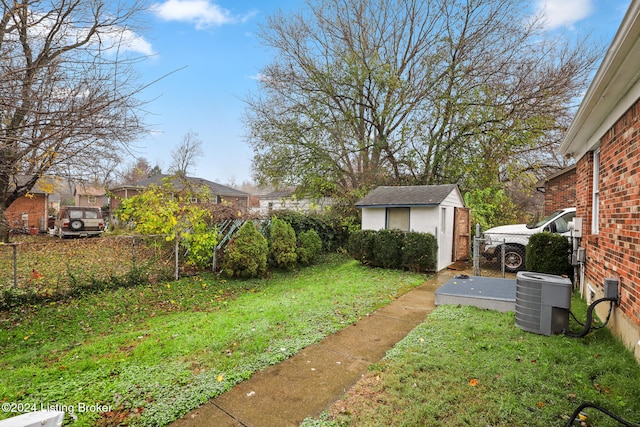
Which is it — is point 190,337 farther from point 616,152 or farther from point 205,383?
point 616,152

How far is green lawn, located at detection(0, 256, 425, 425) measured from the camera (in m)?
2.91

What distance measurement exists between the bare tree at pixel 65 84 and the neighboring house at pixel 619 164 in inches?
179

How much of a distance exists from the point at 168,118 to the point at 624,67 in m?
4.82

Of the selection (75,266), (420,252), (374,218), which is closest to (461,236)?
(420,252)

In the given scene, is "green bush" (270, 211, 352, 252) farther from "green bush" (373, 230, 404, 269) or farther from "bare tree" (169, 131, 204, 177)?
"bare tree" (169, 131, 204, 177)

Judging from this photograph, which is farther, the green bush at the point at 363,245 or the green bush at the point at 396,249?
the green bush at the point at 363,245

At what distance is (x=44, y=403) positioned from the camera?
281 centimetres

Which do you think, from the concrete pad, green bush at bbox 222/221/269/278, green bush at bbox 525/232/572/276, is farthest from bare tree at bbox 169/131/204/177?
green bush at bbox 525/232/572/276

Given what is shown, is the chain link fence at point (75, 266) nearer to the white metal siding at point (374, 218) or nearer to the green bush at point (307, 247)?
the green bush at point (307, 247)

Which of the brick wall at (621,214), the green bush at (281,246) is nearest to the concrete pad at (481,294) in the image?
the brick wall at (621,214)

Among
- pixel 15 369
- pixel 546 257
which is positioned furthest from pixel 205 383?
pixel 546 257

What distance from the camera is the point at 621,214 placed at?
12.1 ft

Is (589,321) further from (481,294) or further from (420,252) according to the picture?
(420,252)

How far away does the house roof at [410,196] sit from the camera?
408 inches
